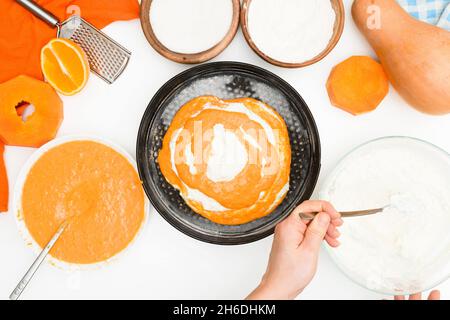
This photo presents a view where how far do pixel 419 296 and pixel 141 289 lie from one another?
61 cm

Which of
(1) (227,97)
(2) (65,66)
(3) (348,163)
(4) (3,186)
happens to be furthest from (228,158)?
(4) (3,186)

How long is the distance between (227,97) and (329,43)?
24 centimetres

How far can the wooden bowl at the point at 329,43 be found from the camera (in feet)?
2.96

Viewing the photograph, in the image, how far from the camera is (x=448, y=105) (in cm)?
87

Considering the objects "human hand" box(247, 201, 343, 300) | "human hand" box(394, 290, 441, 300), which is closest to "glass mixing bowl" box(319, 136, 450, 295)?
"human hand" box(394, 290, 441, 300)

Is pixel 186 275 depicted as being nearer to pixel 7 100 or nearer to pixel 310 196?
pixel 310 196

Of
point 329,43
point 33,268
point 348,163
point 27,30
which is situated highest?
point 329,43

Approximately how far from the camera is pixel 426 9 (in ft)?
3.13

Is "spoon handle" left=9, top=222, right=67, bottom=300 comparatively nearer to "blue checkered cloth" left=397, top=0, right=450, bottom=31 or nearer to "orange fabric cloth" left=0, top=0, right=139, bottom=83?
"orange fabric cloth" left=0, top=0, right=139, bottom=83

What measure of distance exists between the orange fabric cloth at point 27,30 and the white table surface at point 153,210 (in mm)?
68

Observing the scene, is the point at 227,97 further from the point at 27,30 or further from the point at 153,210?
the point at 27,30

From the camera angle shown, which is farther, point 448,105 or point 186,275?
point 186,275

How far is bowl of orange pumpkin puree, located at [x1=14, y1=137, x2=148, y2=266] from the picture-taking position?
3.15 feet
